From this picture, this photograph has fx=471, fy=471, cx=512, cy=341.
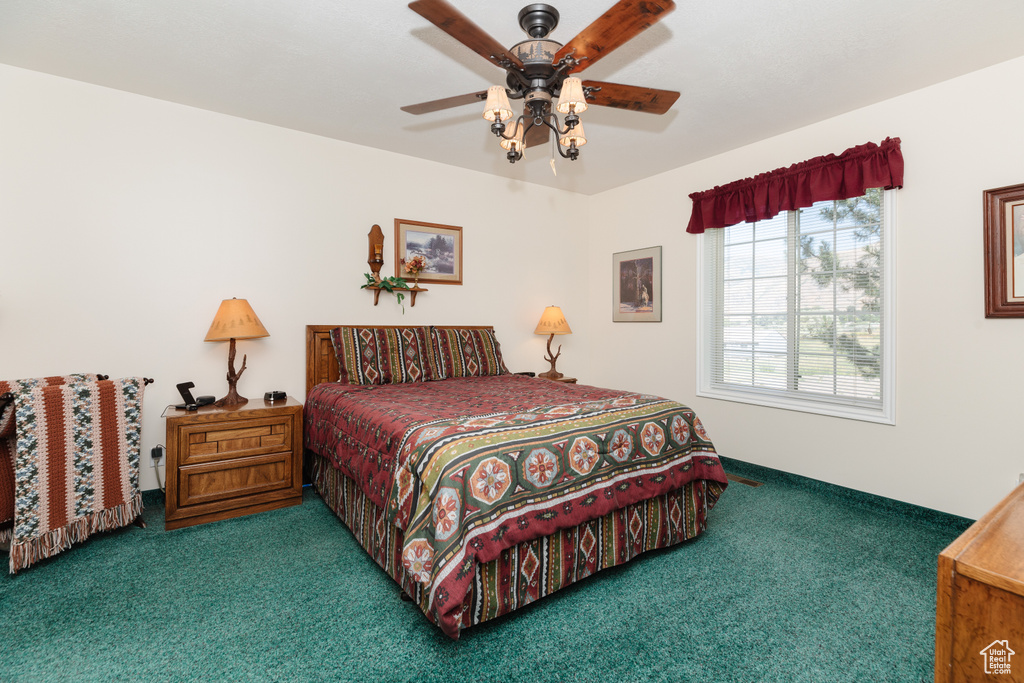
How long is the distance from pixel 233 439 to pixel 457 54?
2.51 m

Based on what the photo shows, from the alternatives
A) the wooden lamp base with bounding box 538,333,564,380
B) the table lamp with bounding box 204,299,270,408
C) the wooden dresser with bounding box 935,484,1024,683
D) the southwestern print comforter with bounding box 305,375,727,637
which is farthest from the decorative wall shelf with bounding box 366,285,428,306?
the wooden dresser with bounding box 935,484,1024,683

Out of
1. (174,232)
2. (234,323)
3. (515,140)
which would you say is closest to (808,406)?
(515,140)

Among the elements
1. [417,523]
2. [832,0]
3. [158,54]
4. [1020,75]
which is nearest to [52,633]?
[417,523]

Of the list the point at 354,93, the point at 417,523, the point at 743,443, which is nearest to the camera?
the point at 417,523

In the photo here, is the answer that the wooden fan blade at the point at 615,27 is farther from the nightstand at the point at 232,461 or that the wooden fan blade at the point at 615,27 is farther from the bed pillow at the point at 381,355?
the nightstand at the point at 232,461

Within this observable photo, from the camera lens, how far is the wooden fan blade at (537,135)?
7.43ft

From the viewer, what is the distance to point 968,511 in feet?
8.63

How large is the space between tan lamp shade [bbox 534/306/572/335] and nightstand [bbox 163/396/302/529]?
90.3 inches

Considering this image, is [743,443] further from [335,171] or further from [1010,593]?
[335,171]

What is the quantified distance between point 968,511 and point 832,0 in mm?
2755

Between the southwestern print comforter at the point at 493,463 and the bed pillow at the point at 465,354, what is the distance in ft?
2.80

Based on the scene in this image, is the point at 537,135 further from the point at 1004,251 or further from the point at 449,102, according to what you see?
the point at 1004,251

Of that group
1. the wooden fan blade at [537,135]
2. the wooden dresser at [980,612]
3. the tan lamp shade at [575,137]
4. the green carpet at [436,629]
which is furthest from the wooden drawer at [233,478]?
the wooden dresser at [980,612]

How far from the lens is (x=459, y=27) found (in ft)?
5.29
